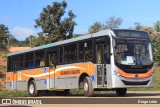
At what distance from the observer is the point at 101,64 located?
61.3 feet

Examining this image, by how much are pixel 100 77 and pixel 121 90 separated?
2.45 metres

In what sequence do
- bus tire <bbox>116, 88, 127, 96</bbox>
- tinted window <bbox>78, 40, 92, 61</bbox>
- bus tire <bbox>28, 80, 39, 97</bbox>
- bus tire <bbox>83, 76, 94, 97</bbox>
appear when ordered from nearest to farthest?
bus tire <bbox>83, 76, 94, 97</bbox> → tinted window <bbox>78, 40, 92, 61</bbox> → bus tire <bbox>116, 88, 127, 96</bbox> → bus tire <bbox>28, 80, 39, 97</bbox>

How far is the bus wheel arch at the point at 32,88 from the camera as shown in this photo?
24.1m

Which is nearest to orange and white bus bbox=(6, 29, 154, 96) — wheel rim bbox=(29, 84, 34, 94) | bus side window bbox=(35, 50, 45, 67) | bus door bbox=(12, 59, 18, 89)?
bus side window bbox=(35, 50, 45, 67)

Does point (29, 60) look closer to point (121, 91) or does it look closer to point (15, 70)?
point (15, 70)

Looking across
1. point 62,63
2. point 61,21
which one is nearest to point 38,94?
point 62,63

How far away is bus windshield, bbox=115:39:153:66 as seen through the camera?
719 inches

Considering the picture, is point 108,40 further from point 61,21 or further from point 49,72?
point 61,21

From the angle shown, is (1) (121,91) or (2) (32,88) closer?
(1) (121,91)

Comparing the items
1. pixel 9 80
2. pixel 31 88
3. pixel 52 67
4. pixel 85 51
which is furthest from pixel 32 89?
pixel 85 51

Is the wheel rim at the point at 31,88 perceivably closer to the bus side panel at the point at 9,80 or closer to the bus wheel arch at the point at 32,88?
the bus wheel arch at the point at 32,88

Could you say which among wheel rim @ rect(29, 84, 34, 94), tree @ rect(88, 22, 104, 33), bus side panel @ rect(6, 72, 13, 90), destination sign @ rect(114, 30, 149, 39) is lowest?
wheel rim @ rect(29, 84, 34, 94)

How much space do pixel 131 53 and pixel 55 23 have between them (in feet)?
97.2

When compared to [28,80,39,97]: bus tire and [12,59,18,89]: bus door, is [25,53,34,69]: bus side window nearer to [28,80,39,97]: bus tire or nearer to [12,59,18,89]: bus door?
[28,80,39,97]: bus tire
